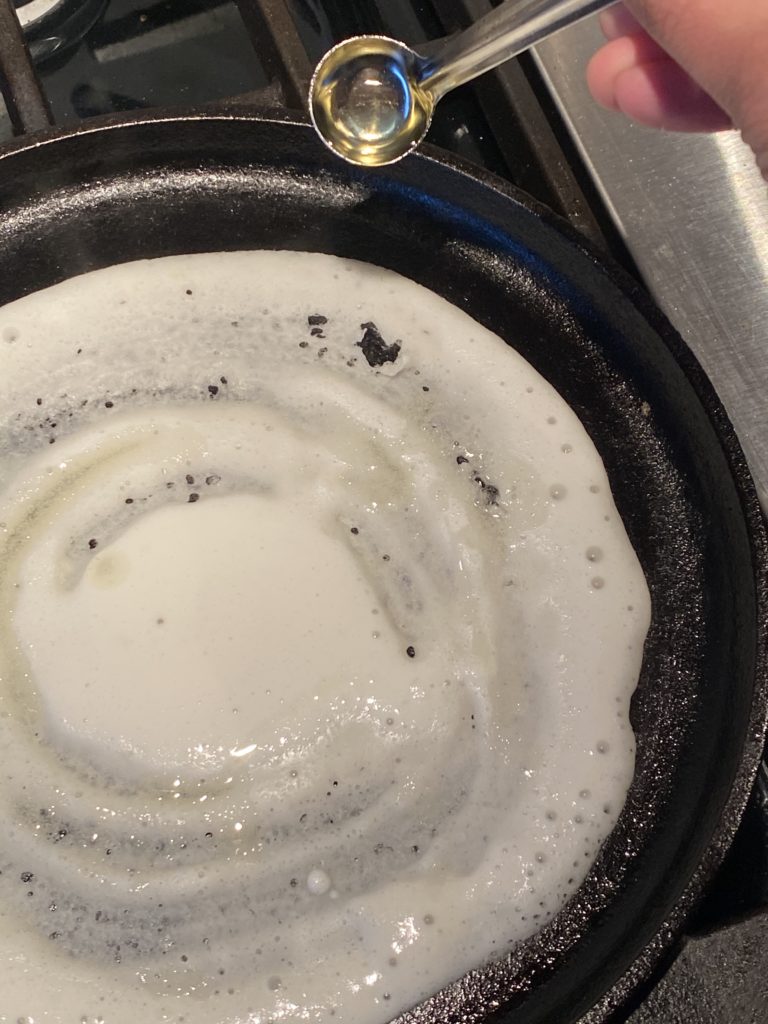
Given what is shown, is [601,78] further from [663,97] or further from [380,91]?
[380,91]

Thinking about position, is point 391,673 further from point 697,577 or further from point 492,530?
point 697,577

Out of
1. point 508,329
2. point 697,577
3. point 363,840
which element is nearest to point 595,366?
point 508,329

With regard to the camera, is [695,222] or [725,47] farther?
[695,222]

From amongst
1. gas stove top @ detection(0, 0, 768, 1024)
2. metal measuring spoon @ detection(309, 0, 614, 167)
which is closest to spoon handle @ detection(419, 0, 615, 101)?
metal measuring spoon @ detection(309, 0, 614, 167)

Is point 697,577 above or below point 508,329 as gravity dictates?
below

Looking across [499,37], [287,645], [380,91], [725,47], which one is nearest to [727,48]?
[725,47]

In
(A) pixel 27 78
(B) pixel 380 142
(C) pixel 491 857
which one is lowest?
(C) pixel 491 857

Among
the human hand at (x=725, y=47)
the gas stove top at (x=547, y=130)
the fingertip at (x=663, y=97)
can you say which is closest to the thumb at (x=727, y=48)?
the human hand at (x=725, y=47)
